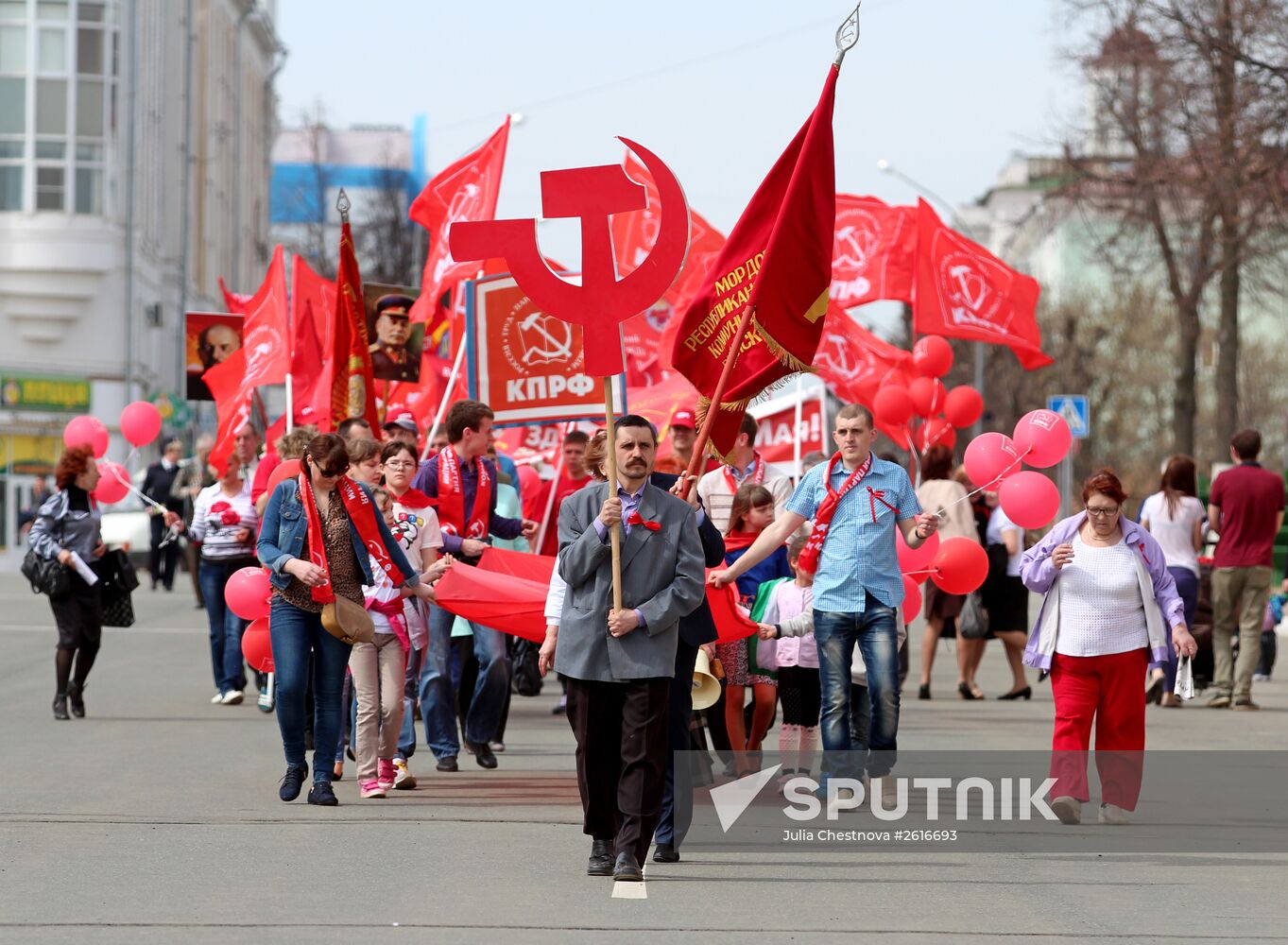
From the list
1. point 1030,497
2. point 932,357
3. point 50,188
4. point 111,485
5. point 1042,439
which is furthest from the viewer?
point 50,188

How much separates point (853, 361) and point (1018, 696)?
3559 millimetres

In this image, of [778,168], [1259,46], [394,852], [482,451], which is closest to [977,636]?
[482,451]

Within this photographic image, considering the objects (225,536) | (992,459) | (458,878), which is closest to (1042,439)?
(992,459)

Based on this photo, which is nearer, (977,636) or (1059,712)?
(1059,712)

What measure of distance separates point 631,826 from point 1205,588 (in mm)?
10191

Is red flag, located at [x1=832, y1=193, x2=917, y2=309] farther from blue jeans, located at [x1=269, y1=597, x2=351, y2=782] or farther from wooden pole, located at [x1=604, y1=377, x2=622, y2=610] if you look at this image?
wooden pole, located at [x1=604, y1=377, x2=622, y2=610]

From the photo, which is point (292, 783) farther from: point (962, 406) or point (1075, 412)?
point (1075, 412)

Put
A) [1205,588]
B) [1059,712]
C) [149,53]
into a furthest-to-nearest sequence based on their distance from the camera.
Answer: [149,53] → [1205,588] → [1059,712]

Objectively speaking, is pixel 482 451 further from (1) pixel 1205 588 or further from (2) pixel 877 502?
(1) pixel 1205 588

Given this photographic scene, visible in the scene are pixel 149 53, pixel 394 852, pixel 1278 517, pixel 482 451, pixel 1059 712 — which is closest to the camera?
pixel 394 852

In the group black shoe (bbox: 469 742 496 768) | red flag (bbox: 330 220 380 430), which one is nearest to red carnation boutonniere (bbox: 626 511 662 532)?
black shoe (bbox: 469 742 496 768)

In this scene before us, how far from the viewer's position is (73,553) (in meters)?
13.8

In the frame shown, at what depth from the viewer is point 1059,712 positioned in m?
9.56

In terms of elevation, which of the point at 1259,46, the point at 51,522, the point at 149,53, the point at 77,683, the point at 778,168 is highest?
the point at 149,53
